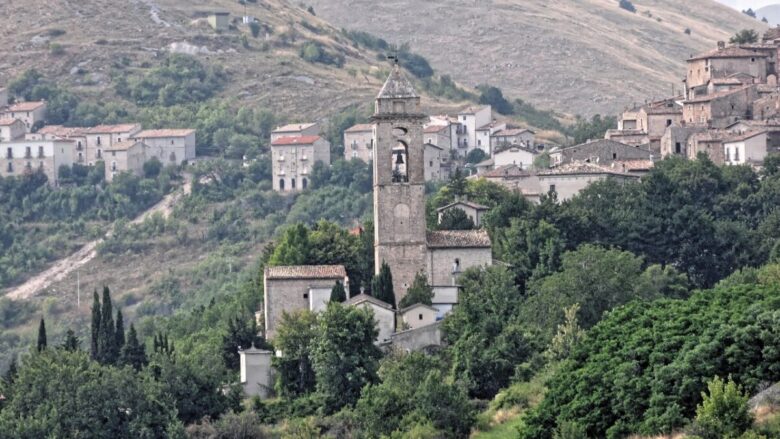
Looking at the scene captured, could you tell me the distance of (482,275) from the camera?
66312 mm

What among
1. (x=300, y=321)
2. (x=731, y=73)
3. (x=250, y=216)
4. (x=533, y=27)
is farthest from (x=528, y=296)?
(x=533, y=27)

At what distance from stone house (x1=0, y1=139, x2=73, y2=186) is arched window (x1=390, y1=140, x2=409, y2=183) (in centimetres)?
6202

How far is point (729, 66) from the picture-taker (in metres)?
89.4

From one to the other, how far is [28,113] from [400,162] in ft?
228

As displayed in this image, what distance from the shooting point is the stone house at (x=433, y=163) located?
11199 centimetres

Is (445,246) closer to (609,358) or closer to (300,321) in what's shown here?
(300,321)

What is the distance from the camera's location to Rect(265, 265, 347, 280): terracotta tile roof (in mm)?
66250

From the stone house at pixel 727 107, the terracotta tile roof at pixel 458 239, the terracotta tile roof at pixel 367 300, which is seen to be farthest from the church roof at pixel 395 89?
the stone house at pixel 727 107

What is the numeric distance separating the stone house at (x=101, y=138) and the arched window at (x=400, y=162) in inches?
2484

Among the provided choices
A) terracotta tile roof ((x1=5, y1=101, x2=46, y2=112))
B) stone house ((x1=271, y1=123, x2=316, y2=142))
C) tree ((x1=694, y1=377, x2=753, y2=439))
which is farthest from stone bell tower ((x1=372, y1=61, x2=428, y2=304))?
terracotta tile roof ((x1=5, y1=101, x2=46, y2=112))

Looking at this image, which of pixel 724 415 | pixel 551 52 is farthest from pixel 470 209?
pixel 551 52

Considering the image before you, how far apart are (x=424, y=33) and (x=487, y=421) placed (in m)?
142

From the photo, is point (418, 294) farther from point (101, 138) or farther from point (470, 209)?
point (101, 138)

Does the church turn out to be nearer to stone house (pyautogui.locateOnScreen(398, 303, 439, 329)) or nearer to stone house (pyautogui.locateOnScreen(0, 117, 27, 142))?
stone house (pyautogui.locateOnScreen(398, 303, 439, 329))
